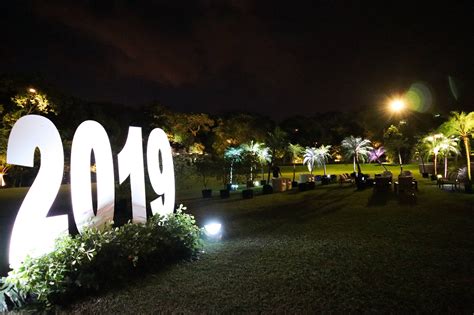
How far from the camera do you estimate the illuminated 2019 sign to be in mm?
4996

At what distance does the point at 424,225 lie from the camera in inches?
357

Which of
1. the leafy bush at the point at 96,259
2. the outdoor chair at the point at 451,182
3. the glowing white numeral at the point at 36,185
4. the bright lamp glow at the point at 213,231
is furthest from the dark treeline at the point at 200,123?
the glowing white numeral at the point at 36,185

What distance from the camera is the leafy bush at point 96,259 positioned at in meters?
4.78

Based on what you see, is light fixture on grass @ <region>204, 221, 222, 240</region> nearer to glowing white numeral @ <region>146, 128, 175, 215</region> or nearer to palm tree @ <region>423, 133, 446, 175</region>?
glowing white numeral @ <region>146, 128, 175, 215</region>

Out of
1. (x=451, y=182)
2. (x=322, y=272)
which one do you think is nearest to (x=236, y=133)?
(x=451, y=182)

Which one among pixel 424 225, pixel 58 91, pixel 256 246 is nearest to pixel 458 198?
pixel 424 225

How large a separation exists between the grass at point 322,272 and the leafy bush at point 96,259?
297mm

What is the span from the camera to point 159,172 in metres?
7.41

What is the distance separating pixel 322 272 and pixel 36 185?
487cm

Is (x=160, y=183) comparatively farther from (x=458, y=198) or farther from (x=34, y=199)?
(x=458, y=198)

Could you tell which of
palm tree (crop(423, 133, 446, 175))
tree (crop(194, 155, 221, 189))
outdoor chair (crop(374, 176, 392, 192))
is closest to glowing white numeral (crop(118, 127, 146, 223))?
outdoor chair (crop(374, 176, 392, 192))

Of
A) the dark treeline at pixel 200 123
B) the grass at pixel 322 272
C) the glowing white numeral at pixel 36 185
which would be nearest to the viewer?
the grass at pixel 322 272

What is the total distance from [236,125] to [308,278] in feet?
125

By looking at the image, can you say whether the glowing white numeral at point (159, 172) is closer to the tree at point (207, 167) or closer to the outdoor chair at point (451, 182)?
the outdoor chair at point (451, 182)
